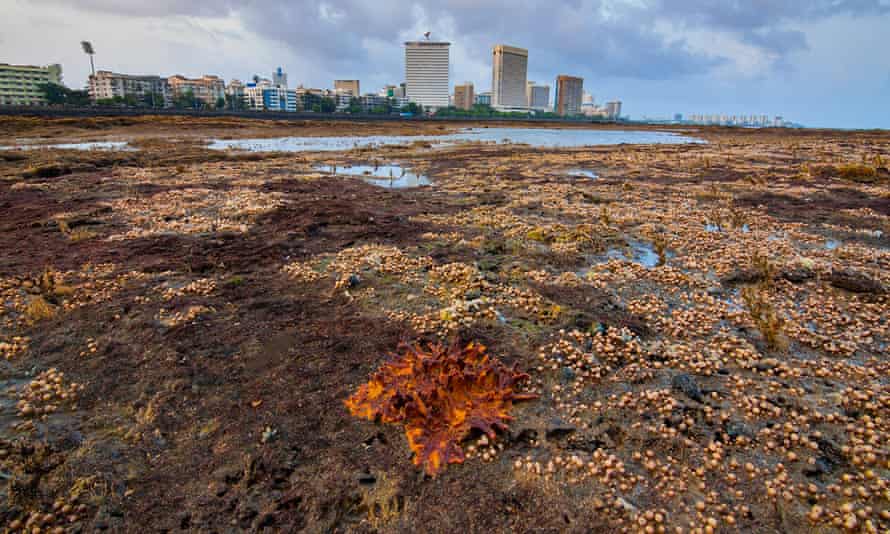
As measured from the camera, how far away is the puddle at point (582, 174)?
26.1m

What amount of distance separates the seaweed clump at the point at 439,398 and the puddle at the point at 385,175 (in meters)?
17.0

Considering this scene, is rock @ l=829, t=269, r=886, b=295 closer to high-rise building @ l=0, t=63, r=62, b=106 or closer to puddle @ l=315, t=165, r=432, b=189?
puddle @ l=315, t=165, r=432, b=189

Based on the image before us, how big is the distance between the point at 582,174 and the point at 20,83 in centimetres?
18963

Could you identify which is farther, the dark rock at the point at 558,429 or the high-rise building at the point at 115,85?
the high-rise building at the point at 115,85

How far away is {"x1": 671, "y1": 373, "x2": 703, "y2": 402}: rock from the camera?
574 cm

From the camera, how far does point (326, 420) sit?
5.32 meters

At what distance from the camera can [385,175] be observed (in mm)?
26125

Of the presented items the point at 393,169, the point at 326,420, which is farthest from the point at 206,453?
the point at 393,169

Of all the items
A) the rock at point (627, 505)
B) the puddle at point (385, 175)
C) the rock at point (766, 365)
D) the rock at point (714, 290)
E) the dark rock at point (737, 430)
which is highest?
the puddle at point (385, 175)

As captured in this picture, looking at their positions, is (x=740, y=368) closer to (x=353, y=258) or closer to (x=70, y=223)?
(x=353, y=258)

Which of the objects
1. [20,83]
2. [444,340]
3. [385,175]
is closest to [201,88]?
[20,83]

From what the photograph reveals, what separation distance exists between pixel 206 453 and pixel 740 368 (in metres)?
7.15

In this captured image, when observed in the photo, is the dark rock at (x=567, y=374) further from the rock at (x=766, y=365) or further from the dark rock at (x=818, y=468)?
the rock at (x=766, y=365)

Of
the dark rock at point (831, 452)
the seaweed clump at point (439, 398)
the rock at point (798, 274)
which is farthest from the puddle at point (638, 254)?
the seaweed clump at point (439, 398)
